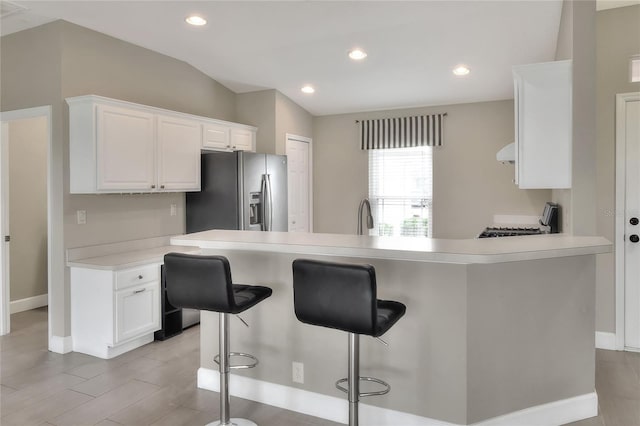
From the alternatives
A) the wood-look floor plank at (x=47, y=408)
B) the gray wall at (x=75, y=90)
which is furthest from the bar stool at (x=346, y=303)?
the gray wall at (x=75, y=90)

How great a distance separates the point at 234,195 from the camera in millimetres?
4594

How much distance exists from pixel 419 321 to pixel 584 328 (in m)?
0.98

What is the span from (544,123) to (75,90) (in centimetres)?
360

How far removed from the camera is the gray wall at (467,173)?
205 inches

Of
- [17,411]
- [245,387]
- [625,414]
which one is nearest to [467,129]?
[625,414]

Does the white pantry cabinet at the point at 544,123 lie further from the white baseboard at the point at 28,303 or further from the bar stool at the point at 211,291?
the white baseboard at the point at 28,303

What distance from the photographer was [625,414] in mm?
2676

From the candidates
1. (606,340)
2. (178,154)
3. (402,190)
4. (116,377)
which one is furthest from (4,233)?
(606,340)

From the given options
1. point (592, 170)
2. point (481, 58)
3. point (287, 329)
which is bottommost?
point (287, 329)

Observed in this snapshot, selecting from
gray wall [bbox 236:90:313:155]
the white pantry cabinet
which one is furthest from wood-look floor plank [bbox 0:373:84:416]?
the white pantry cabinet

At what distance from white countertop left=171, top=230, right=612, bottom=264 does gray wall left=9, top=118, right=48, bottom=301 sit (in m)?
3.25

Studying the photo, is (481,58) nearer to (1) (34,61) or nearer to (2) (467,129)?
(2) (467,129)

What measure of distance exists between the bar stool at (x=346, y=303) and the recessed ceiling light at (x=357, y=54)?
275 centimetres

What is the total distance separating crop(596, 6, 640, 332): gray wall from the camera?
3.64 metres
